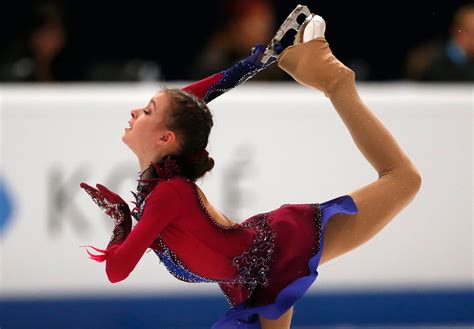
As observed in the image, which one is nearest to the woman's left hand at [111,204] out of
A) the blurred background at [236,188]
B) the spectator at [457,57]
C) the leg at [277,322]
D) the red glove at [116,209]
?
the red glove at [116,209]

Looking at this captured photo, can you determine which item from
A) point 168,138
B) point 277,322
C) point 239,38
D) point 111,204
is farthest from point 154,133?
point 239,38

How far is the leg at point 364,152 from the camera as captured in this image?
3.21 meters

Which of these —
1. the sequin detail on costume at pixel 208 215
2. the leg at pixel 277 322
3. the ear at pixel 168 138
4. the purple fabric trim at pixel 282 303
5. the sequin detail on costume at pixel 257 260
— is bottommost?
the leg at pixel 277 322

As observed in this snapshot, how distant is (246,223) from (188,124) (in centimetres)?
41

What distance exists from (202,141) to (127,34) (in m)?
3.49

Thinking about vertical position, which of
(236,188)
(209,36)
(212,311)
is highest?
(209,36)

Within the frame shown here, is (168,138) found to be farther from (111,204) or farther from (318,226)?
(318,226)

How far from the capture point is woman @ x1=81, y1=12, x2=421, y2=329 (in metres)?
2.97

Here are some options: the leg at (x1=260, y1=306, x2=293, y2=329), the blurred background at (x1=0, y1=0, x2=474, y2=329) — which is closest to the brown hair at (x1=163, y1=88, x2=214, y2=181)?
the leg at (x1=260, y1=306, x2=293, y2=329)

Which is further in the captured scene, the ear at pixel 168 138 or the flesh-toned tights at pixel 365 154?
the flesh-toned tights at pixel 365 154

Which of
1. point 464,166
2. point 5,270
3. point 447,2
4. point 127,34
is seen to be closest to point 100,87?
point 5,270

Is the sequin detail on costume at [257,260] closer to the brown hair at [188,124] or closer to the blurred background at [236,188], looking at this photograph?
the brown hair at [188,124]

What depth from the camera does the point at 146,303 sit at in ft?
15.8

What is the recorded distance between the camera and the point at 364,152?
3262 millimetres
